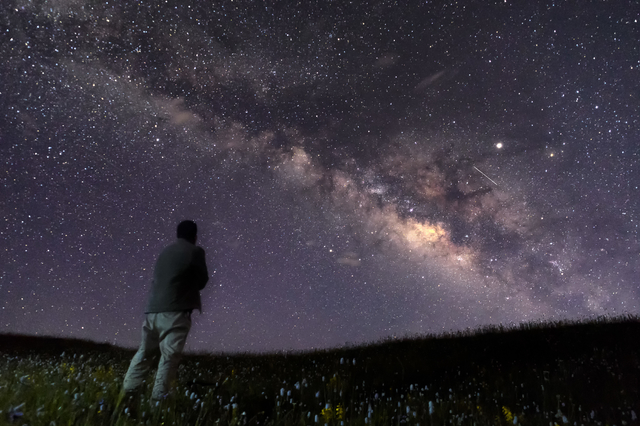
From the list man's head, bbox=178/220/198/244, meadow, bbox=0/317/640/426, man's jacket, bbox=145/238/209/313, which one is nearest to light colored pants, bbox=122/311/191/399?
man's jacket, bbox=145/238/209/313

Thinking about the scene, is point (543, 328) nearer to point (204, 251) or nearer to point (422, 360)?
point (422, 360)

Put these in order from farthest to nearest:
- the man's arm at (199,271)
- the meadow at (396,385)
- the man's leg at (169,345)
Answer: the man's arm at (199,271) < the man's leg at (169,345) < the meadow at (396,385)

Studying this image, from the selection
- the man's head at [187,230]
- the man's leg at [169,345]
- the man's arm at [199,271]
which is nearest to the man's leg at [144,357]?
the man's leg at [169,345]

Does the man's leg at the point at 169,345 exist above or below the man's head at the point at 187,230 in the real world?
below

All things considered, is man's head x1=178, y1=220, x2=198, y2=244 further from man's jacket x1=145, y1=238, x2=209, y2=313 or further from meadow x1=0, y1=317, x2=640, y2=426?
meadow x1=0, y1=317, x2=640, y2=426

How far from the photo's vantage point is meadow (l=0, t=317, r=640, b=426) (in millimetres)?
4016

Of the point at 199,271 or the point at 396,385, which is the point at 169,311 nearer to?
the point at 199,271

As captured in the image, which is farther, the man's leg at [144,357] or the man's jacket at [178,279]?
the man's jacket at [178,279]

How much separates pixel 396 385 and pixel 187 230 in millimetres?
5142

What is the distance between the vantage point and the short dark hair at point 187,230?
536 cm

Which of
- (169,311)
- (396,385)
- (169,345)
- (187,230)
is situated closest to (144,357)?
(169,345)

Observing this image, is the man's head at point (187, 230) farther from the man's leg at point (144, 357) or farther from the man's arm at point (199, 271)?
the man's leg at point (144, 357)

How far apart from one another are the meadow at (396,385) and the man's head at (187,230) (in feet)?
6.04

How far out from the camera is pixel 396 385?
7.70m
